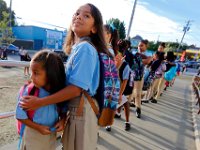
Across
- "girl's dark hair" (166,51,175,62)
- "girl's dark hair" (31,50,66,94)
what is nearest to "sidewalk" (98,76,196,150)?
"girl's dark hair" (31,50,66,94)

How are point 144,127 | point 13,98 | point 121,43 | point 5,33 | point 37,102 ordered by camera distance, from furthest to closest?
1. point 5,33
2. point 13,98
3. point 144,127
4. point 121,43
5. point 37,102

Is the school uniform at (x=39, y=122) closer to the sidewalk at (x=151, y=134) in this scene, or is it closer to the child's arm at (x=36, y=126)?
the child's arm at (x=36, y=126)

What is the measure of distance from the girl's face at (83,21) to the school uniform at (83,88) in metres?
0.13

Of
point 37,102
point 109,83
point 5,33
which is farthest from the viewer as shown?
point 5,33

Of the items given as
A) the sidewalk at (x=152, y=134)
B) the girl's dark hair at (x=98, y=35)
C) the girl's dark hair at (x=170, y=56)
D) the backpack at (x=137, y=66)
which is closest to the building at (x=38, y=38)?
the girl's dark hair at (x=170, y=56)

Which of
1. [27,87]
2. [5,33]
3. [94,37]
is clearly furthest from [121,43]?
[5,33]

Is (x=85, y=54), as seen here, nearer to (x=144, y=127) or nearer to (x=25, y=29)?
(x=144, y=127)

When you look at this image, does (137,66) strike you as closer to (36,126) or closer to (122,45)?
(122,45)

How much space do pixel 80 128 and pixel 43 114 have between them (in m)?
0.30

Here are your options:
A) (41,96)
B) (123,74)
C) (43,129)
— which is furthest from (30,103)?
(123,74)

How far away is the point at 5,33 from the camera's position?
3022 centimetres

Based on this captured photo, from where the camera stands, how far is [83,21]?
5.46ft

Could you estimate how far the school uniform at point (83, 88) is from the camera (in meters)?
1.52

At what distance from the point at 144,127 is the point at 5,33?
29579 millimetres
